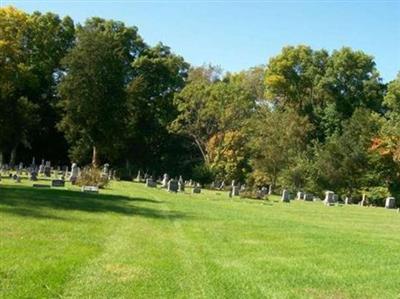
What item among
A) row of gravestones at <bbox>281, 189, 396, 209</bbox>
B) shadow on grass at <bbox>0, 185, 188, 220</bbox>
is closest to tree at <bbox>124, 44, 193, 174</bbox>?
row of gravestones at <bbox>281, 189, 396, 209</bbox>

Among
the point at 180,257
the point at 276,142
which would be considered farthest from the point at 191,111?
the point at 180,257

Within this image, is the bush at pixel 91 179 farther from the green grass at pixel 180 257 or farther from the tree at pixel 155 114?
the tree at pixel 155 114

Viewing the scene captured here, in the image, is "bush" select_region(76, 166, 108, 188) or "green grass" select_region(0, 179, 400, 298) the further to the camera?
"bush" select_region(76, 166, 108, 188)

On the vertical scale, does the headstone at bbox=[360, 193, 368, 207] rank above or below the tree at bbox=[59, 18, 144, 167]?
below

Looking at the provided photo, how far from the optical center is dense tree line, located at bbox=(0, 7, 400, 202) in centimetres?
4944

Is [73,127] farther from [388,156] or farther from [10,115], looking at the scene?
[388,156]

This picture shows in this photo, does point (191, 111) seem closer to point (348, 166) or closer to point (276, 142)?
point (276, 142)

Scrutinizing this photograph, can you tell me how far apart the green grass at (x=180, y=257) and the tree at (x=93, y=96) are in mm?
32608

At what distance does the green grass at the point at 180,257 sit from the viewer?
27.8 feet

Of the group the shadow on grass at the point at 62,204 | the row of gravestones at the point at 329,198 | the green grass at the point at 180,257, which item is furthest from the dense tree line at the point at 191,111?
Answer: the green grass at the point at 180,257

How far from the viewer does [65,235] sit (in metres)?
12.2

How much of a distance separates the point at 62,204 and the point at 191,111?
40.3m

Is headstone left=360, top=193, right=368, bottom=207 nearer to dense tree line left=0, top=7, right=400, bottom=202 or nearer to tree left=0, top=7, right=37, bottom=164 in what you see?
dense tree line left=0, top=7, right=400, bottom=202

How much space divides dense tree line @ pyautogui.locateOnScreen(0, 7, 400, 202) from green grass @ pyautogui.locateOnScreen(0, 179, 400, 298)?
107 feet
